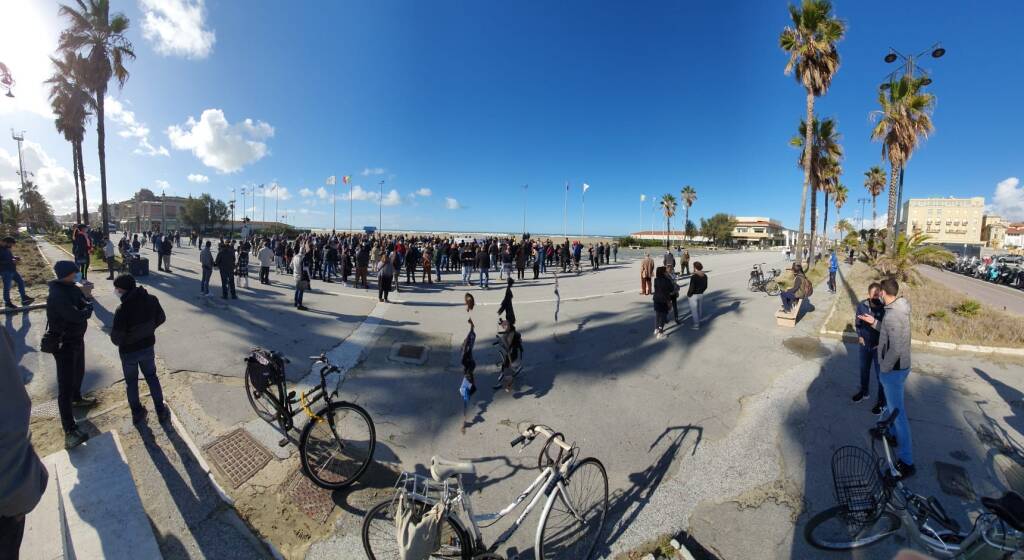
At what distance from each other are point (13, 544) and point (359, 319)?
27.4 feet

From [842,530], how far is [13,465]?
5.48 meters

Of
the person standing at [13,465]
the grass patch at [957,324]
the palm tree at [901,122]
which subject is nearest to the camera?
the person standing at [13,465]

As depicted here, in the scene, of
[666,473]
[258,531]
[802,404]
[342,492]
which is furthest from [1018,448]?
[258,531]

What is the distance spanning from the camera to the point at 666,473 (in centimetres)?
417

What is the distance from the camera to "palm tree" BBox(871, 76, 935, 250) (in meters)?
19.2

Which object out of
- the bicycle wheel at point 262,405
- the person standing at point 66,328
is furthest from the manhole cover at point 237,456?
the person standing at point 66,328

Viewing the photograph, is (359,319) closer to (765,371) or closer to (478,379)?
(478,379)

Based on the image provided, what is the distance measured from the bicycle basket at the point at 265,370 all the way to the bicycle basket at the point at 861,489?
210 inches

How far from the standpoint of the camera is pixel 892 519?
320 cm

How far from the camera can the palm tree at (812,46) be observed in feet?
63.7

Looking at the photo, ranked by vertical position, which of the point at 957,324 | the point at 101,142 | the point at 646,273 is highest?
the point at 101,142

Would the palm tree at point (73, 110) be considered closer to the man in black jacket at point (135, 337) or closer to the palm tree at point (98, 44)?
the palm tree at point (98, 44)

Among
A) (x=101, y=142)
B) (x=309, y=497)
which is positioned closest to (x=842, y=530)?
(x=309, y=497)

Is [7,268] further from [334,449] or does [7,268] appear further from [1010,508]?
[1010,508]
